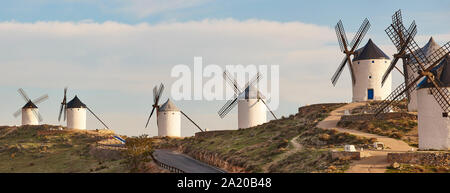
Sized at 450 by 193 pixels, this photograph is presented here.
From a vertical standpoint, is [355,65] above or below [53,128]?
above

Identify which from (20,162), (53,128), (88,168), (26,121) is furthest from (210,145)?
(26,121)

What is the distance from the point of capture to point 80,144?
92.9m

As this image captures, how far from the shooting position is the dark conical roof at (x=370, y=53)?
70438mm

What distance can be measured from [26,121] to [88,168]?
4566 centimetres

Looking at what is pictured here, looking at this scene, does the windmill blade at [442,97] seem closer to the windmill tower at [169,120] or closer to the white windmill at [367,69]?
the white windmill at [367,69]

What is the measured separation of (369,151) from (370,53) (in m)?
27.1

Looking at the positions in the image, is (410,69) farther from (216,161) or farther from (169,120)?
(169,120)

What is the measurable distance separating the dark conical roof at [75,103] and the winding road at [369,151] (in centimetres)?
5412

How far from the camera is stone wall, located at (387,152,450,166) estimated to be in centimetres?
4100

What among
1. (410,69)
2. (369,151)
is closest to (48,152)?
(410,69)

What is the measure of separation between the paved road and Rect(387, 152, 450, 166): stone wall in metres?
18.0

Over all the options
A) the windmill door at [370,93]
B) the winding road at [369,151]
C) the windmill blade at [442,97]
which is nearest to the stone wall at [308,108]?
the winding road at [369,151]

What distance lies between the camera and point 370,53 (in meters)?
Result: 70.6
